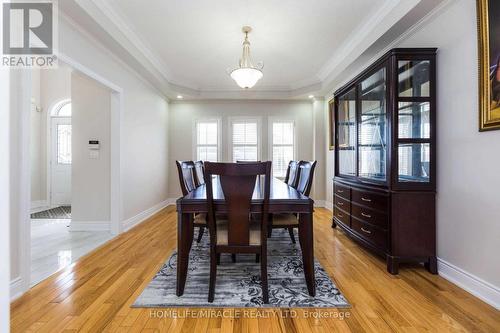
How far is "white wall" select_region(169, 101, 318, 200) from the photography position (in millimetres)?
5895

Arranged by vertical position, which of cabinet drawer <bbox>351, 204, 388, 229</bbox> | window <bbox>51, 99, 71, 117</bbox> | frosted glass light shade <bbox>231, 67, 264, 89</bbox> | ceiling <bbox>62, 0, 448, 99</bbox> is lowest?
cabinet drawer <bbox>351, 204, 388, 229</bbox>

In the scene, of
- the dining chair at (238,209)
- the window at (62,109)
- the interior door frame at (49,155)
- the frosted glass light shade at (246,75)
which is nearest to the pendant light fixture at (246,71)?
the frosted glass light shade at (246,75)

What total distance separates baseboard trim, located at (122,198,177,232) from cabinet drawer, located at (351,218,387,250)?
3.24 meters

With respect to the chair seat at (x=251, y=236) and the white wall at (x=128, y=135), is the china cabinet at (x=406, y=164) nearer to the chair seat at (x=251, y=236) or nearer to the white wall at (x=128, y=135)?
the chair seat at (x=251, y=236)

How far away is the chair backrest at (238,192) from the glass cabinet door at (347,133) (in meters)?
2.02

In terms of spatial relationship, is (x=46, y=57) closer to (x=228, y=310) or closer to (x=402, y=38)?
(x=228, y=310)

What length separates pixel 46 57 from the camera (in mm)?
A: 2279

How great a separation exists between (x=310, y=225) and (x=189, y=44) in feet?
10.3

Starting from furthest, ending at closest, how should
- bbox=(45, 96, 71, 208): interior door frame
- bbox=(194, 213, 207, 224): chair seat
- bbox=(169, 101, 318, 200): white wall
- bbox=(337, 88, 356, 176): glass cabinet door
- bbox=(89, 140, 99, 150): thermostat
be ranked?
bbox=(169, 101, 318, 200): white wall < bbox=(45, 96, 71, 208): interior door frame < bbox=(89, 140, 99, 150): thermostat < bbox=(337, 88, 356, 176): glass cabinet door < bbox=(194, 213, 207, 224): chair seat

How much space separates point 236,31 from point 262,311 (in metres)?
3.19

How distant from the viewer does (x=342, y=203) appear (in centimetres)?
340

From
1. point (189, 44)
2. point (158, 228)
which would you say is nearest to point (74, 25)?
point (189, 44)

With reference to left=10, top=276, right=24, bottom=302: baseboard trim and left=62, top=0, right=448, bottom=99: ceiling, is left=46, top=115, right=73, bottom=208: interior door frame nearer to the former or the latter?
left=62, top=0, right=448, bottom=99: ceiling

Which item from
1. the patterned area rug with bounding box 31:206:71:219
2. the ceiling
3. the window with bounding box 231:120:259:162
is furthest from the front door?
the window with bounding box 231:120:259:162
